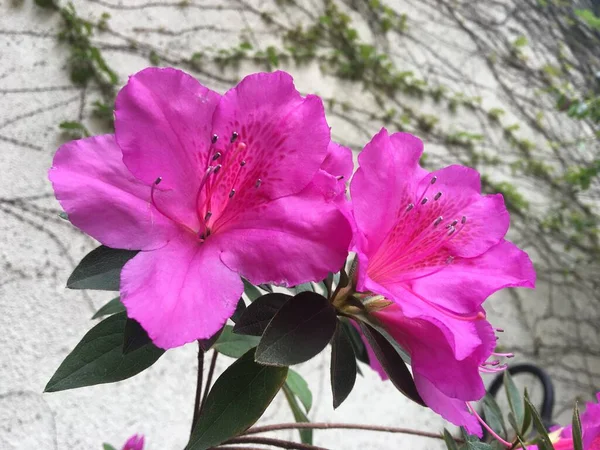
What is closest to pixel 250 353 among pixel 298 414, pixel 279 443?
pixel 279 443

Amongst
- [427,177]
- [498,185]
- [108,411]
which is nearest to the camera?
[427,177]

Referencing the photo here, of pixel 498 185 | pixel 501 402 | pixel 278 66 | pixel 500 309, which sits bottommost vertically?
pixel 501 402

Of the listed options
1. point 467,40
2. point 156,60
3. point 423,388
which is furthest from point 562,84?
point 423,388

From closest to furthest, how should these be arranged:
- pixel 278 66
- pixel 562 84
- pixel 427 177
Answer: pixel 427 177 < pixel 278 66 < pixel 562 84

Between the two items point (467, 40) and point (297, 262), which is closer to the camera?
point (297, 262)

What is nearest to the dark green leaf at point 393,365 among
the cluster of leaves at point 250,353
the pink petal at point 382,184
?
the cluster of leaves at point 250,353

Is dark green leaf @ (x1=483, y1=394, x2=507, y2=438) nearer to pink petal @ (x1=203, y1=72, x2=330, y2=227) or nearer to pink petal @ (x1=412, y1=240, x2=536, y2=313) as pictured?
pink petal @ (x1=412, y1=240, x2=536, y2=313)

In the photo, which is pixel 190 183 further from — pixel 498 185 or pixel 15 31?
pixel 498 185
